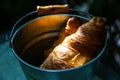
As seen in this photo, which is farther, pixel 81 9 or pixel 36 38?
pixel 81 9

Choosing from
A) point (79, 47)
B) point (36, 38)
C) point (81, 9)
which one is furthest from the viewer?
point (81, 9)

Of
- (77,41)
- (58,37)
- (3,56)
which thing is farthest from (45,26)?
(3,56)

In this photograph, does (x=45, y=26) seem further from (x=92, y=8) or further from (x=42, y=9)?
(x=92, y=8)

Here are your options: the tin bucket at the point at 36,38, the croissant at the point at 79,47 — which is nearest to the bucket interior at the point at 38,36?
the tin bucket at the point at 36,38

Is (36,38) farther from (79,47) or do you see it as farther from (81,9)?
(81,9)

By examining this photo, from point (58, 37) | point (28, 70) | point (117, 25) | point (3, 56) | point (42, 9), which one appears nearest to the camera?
point (28, 70)

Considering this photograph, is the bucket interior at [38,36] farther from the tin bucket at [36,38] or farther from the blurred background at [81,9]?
the blurred background at [81,9]

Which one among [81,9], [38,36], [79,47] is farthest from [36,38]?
[81,9]
